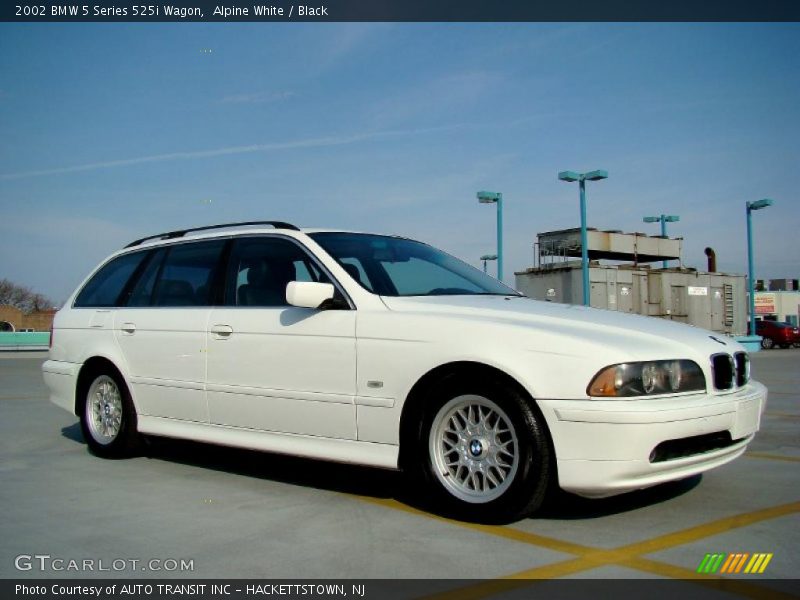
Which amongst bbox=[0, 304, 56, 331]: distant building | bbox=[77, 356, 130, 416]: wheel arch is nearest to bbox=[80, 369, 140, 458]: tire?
bbox=[77, 356, 130, 416]: wheel arch

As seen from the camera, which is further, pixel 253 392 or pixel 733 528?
pixel 253 392

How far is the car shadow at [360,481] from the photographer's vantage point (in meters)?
4.31

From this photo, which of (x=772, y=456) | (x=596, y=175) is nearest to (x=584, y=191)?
(x=596, y=175)

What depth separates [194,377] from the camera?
17.7 ft

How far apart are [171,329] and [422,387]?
2189 mm

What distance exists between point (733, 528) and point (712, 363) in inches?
32.1

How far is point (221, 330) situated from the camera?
207 inches

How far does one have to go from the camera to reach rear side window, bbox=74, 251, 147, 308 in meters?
6.41

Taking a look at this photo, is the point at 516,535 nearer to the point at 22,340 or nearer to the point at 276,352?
the point at 276,352

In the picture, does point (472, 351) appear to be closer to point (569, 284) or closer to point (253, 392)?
point (253, 392)

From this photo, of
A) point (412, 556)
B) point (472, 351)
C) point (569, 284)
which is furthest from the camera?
point (569, 284)

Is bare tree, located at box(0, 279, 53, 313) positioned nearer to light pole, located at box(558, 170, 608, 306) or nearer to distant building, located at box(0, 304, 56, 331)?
distant building, located at box(0, 304, 56, 331)

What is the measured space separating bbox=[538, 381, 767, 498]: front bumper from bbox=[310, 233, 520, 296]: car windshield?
142 centimetres
